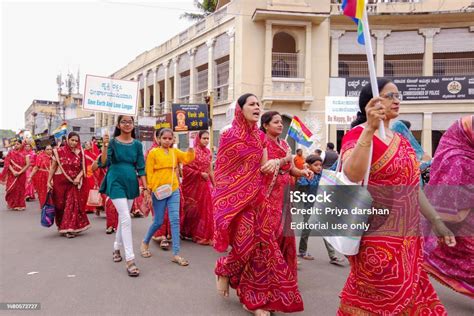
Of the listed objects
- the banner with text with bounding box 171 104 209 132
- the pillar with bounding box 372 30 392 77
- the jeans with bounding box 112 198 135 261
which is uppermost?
the pillar with bounding box 372 30 392 77

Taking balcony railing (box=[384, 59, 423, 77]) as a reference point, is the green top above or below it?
below

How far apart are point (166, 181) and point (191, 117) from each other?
14.8 ft

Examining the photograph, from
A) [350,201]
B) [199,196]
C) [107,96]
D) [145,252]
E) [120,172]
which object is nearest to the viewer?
[350,201]

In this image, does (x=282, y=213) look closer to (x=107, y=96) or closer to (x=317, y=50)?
(x=107, y=96)

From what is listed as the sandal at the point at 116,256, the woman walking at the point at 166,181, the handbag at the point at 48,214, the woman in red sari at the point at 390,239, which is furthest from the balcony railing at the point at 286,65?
the woman in red sari at the point at 390,239

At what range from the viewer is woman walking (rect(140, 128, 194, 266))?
4980 mm

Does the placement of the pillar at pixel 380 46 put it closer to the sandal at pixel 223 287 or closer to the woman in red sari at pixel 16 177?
the woman in red sari at pixel 16 177

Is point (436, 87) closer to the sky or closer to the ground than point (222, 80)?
closer to the ground

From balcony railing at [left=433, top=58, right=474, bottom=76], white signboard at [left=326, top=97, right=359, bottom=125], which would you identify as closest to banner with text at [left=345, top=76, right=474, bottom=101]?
balcony railing at [left=433, top=58, right=474, bottom=76]

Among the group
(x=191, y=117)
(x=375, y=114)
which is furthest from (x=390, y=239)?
(x=191, y=117)

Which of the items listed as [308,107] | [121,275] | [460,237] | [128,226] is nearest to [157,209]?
[128,226]

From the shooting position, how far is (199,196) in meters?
6.55

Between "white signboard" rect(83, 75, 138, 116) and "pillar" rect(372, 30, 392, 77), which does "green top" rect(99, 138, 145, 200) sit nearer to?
"white signboard" rect(83, 75, 138, 116)

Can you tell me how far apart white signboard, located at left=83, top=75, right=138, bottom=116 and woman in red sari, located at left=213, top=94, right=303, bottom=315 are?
12.3 ft
